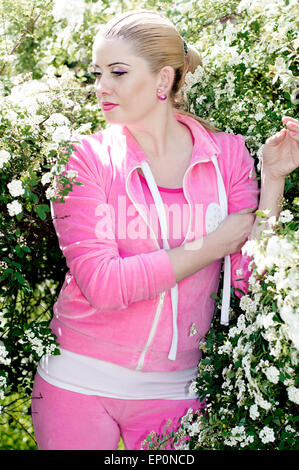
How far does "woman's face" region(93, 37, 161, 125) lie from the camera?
2.34m

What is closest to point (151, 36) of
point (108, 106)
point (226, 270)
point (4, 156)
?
point (108, 106)

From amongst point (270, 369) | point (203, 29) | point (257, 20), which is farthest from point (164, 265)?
point (203, 29)

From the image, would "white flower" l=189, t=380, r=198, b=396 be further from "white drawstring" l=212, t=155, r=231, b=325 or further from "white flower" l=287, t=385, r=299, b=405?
"white flower" l=287, t=385, r=299, b=405

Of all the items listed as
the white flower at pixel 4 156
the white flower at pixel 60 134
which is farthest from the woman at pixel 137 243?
the white flower at pixel 4 156

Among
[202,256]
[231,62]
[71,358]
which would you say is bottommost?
[71,358]

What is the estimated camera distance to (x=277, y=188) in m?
2.41

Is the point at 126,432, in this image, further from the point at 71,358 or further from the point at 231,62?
the point at 231,62

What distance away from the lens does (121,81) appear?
2357 millimetres

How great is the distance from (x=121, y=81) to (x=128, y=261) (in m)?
0.69

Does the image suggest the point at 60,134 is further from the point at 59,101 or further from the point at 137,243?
the point at 59,101

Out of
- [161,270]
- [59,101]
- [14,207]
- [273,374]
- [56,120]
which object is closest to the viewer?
[273,374]

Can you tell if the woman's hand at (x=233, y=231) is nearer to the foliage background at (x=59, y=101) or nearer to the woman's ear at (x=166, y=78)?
the foliage background at (x=59, y=101)

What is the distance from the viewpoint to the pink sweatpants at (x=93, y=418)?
2.35 metres

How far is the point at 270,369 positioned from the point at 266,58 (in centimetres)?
151
